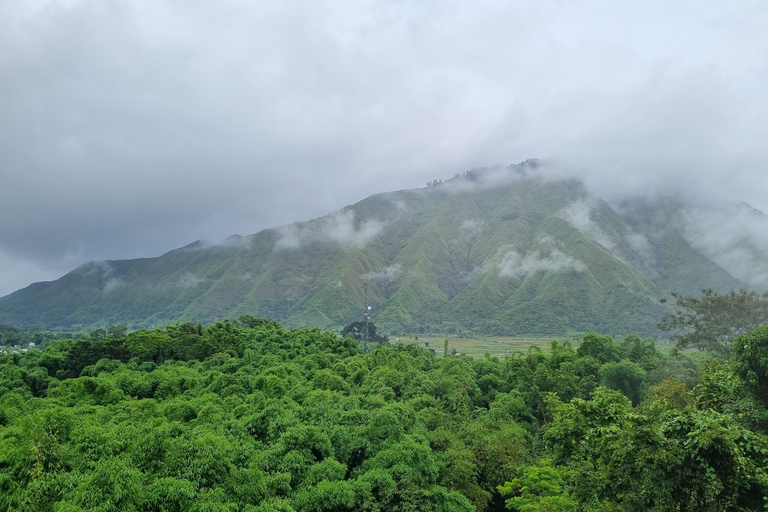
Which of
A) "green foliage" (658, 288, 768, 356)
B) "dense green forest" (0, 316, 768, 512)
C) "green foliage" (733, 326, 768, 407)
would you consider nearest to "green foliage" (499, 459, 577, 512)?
"dense green forest" (0, 316, 768, 512)

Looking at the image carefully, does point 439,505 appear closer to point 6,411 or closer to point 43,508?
point 43,508

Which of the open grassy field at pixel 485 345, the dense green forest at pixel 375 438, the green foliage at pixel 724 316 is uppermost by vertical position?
the dense green forest at pixel 375 438

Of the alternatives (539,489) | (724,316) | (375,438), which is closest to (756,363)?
(539,489)

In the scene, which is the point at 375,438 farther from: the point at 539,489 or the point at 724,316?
the point at 724,316

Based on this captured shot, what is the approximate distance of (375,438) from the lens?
25.0m

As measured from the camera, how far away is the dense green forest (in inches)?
492

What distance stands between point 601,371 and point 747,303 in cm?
1935

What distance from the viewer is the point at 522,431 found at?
109 ft

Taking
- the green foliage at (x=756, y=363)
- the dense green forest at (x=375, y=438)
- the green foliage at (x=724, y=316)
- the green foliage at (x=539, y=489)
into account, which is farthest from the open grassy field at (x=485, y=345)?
the green foliage at (x=756, y=363)

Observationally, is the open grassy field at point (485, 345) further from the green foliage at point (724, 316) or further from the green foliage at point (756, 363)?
the green foliage at point (756, 363)

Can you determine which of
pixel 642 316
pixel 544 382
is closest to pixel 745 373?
pixel 544 382

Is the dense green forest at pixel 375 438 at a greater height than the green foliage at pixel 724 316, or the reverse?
the dense green forest at pixel 375 438

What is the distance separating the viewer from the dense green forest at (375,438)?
41.0 ft

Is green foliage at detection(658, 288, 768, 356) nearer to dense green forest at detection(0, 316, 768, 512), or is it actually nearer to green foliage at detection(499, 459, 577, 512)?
dense green forest at detection(0, 316, 768, 512)
